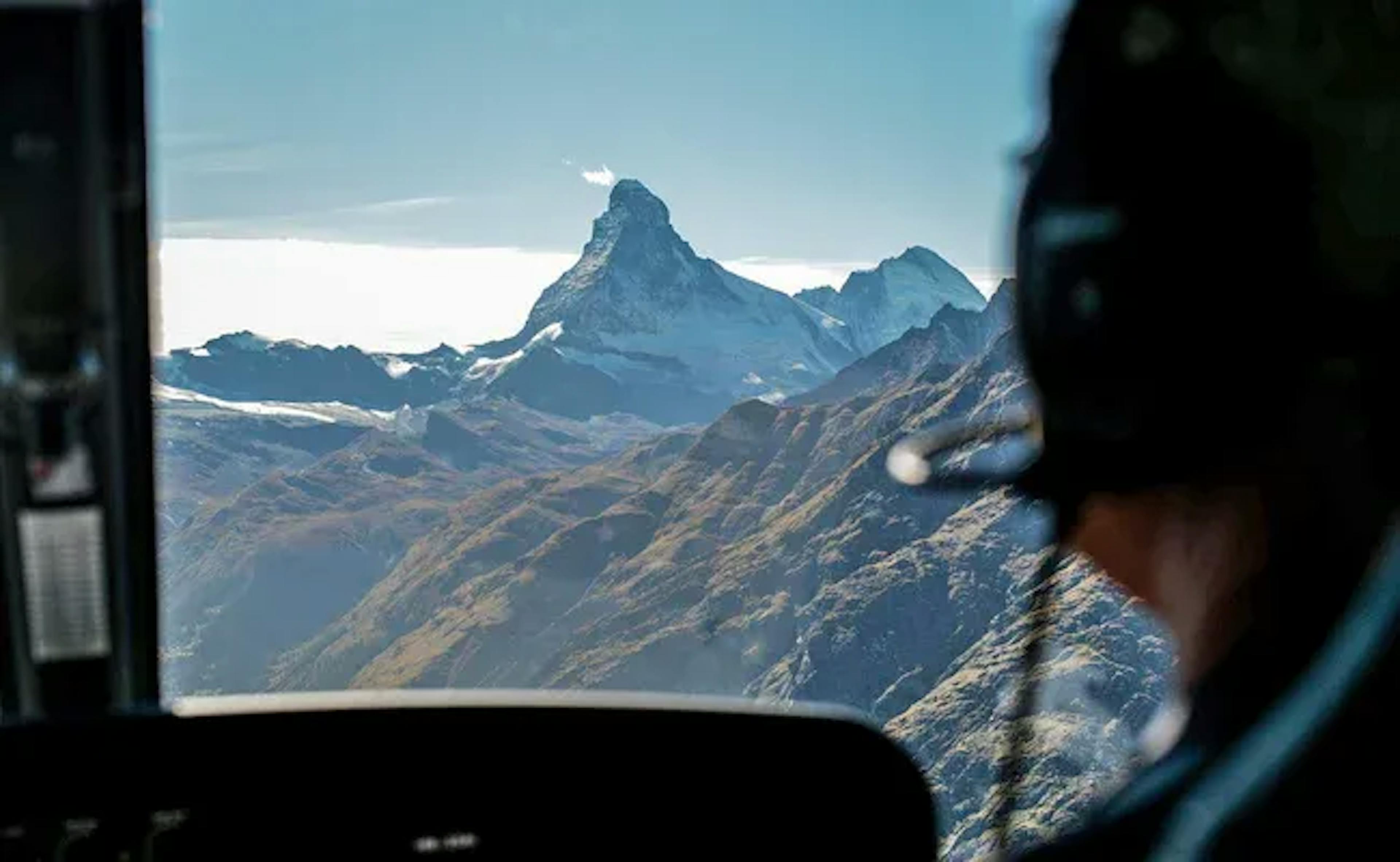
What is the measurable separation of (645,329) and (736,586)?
4671 cm

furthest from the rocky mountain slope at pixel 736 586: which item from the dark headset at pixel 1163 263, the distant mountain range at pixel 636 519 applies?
the dark headset at pixel 1163 263

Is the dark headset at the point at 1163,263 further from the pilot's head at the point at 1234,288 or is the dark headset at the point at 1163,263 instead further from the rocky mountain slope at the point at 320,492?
the rocky mountain slope at the point at 320,492

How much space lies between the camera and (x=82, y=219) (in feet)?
4.66

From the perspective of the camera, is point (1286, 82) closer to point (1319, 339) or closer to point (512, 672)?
point (1319, 339)

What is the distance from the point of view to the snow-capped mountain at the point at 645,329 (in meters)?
92.4

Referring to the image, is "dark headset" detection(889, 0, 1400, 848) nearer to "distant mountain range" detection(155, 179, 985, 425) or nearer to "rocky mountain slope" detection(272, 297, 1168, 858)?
"rocky mountain slope" detection(272, 297, 1168, 858)

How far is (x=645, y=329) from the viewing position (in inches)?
4306

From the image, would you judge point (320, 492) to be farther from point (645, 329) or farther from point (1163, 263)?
point (1163, 263)

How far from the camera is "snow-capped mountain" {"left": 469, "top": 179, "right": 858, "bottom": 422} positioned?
3639 inches

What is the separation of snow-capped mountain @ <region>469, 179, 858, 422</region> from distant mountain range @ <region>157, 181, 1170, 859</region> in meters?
0.27

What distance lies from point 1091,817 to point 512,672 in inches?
2664

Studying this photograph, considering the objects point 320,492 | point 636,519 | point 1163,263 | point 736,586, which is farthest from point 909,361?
point 320,492

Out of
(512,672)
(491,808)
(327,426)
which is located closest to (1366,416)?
(491,808)

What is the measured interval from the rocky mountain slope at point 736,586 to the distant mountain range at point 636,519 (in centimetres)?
19
